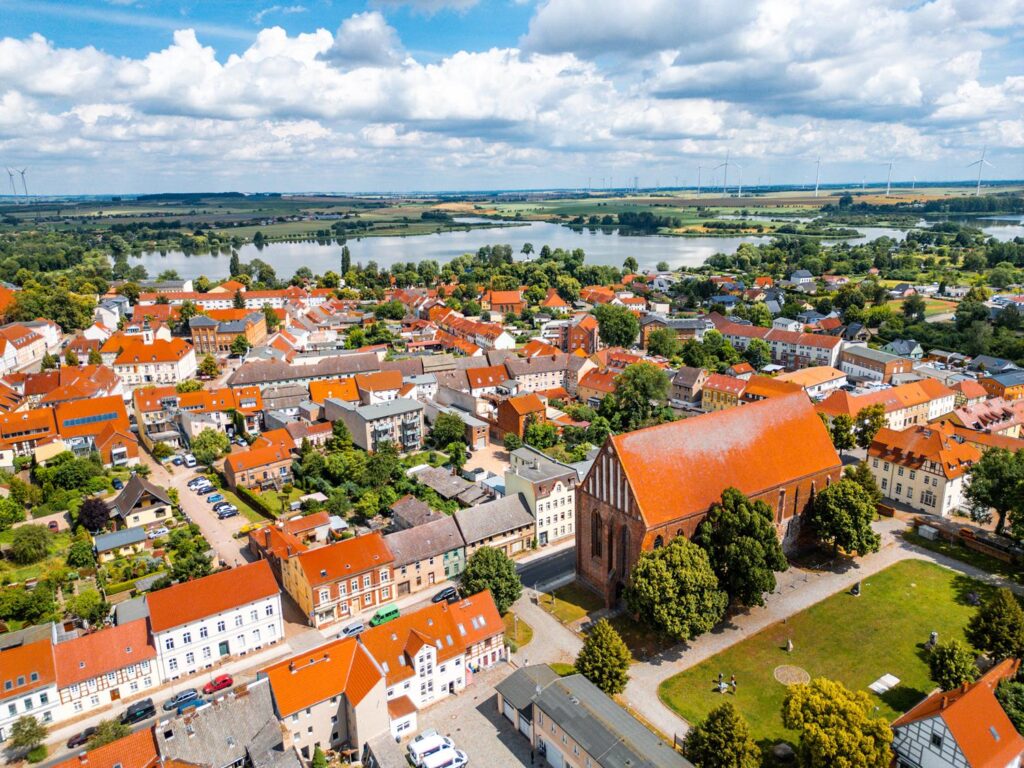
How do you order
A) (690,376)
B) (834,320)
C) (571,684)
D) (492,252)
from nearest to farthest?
(571,684) < (690,376) < (834,320) < (492,252)

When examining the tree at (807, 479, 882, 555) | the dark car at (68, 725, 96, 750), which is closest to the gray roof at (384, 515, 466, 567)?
the dark car at (68, 725, 96, 750)

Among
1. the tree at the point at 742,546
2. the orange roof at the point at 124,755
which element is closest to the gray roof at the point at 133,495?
the orange roof at the point at 124,755

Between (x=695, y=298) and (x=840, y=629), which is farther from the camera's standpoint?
(x=695, y=298)

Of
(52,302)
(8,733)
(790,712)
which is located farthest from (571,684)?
(52,302)

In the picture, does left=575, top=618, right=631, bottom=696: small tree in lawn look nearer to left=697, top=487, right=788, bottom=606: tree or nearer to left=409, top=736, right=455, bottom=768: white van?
left=409, top=736, right=455, bottom=768: white van

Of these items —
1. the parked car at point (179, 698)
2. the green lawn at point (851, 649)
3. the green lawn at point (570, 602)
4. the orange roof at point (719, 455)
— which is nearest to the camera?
the green lawn at point (851, 649)

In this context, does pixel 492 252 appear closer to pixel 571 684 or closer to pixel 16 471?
pixel 16 471

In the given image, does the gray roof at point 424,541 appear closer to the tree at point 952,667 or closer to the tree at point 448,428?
the tree at point 448,428
